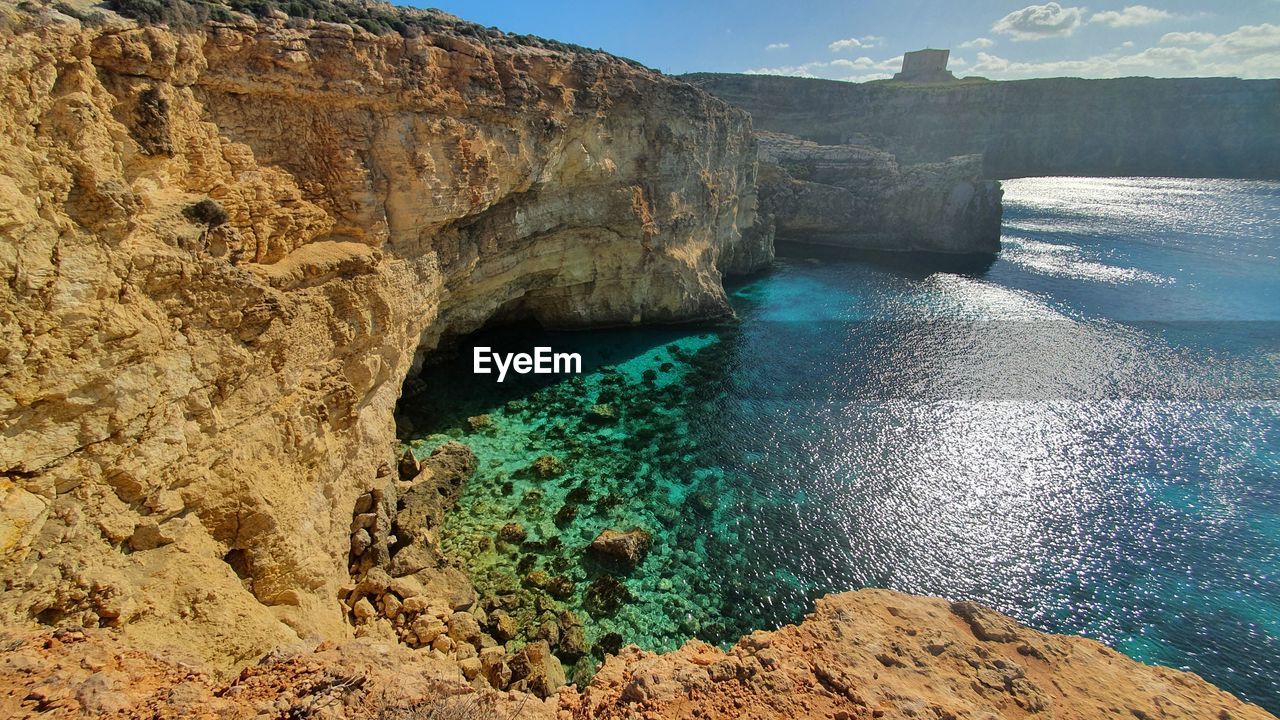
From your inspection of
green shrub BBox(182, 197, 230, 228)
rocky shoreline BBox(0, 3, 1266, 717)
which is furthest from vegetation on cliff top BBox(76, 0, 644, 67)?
green shrub BBox(182, 197, 230, 228)

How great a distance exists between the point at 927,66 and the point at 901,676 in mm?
130340

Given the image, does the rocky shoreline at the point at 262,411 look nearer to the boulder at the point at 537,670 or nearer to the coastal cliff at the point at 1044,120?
the boulder at the point at 537,670

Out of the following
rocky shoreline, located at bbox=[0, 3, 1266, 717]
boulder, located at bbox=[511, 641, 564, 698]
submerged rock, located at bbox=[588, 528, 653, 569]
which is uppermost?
rocky shoreline, located at bbox=[0, 3, 1266, 717]

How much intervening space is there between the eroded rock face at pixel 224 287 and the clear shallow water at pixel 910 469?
241 inches

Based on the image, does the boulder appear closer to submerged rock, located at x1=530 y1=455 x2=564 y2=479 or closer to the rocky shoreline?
the rocky shoreline

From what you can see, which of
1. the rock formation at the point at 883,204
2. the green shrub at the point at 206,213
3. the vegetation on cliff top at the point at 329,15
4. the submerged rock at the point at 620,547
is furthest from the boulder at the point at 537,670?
the rock formation at the point at 883,204

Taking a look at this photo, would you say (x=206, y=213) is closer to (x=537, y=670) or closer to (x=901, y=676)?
(x=537, y=670)

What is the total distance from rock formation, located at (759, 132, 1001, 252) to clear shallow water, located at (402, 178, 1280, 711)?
19.2 m

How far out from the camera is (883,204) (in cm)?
5938

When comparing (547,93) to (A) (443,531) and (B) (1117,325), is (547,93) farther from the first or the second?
(B) (1117,325)

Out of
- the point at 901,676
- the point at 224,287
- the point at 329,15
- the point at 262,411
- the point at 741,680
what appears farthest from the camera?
the point at 329,15

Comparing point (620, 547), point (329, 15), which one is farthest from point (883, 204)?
point (329, 15)

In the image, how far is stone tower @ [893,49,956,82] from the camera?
4331 inches

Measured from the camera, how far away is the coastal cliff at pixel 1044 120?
9150 centimetres
